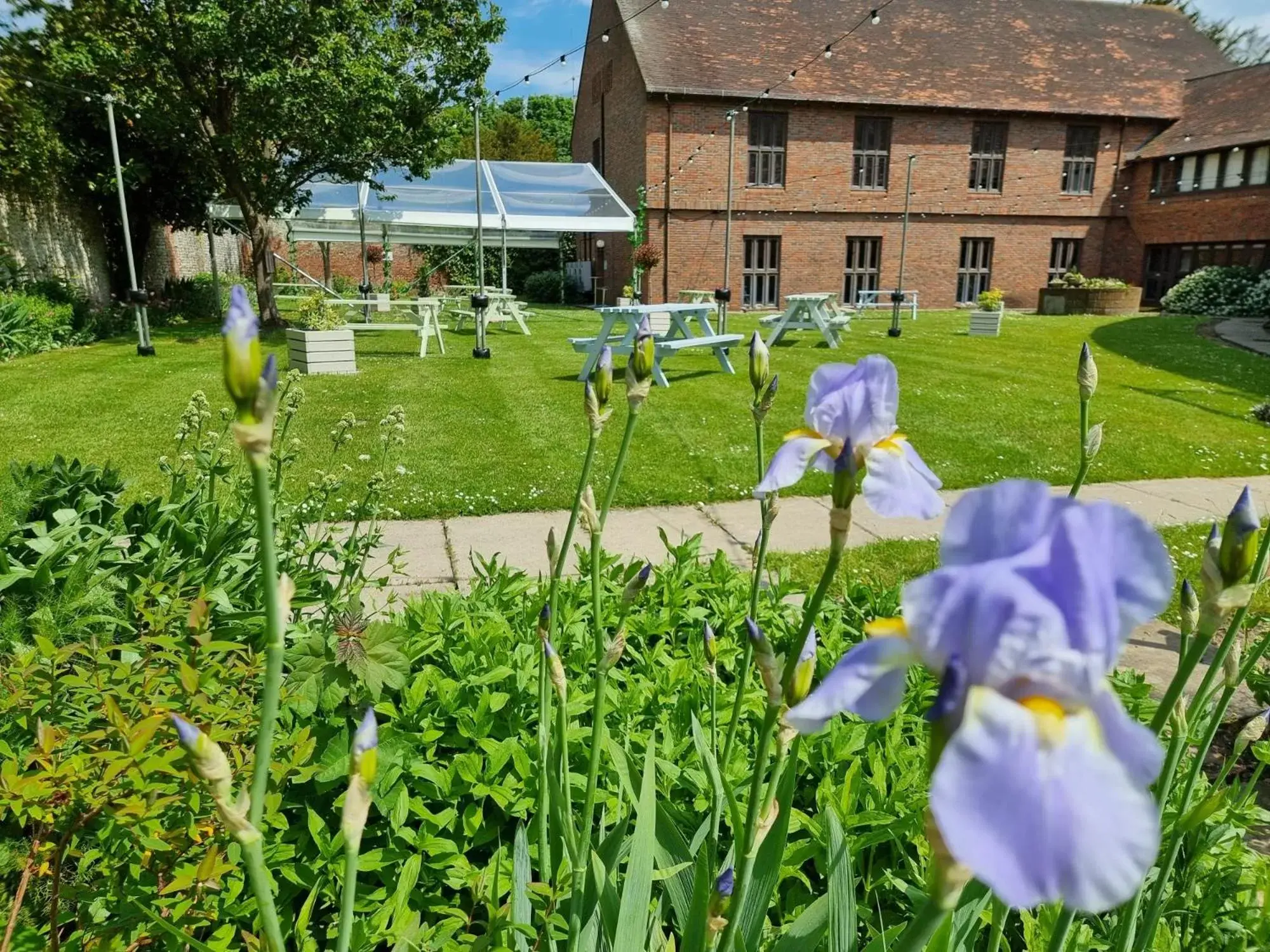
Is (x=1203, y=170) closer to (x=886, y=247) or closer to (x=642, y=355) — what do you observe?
(x=886, y=247)

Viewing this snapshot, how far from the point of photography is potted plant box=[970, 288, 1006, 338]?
13586 mm

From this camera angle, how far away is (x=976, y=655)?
0.40 meters

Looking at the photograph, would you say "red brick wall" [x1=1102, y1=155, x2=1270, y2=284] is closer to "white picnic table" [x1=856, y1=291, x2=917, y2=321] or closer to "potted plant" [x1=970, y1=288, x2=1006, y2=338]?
"white picnic table" [x1=856, y1=291, x2=917, y2=321]

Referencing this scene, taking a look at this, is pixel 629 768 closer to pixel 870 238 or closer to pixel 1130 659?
pixel 1130 659

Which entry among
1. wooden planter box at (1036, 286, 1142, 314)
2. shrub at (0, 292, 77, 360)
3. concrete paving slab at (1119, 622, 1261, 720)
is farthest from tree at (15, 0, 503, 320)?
wooden planter box at (1036, 286, 1142, 314)

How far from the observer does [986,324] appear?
13.7 meters

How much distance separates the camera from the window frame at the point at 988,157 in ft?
65.4

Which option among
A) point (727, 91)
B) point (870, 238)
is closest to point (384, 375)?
point (727, 91)

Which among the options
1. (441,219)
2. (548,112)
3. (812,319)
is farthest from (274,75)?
(548,112)

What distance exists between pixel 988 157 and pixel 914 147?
2157 mm

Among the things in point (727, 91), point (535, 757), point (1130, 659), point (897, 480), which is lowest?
point (1130, 659)

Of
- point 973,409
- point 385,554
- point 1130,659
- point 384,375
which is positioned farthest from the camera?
point 384,375

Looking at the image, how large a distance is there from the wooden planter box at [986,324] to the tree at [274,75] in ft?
29.4

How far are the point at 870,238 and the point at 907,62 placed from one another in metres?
4.42
